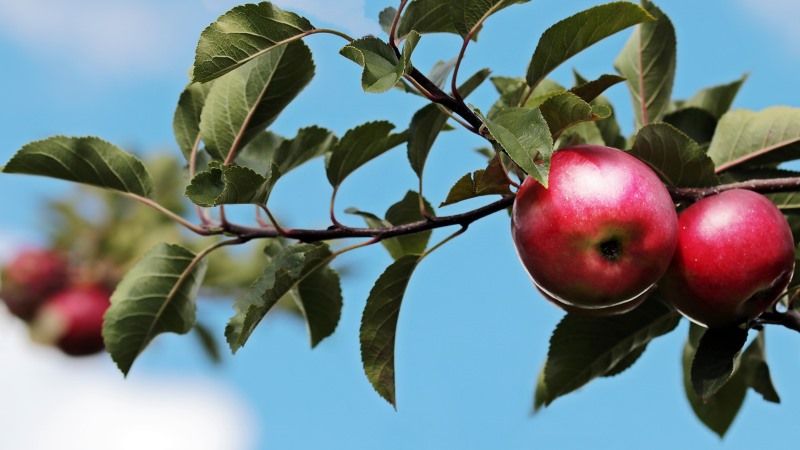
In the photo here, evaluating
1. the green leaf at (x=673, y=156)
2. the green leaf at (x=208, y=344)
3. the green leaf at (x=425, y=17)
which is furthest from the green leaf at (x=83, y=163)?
the green leaf at (x=208, y=344)

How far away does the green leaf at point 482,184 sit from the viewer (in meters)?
1.23

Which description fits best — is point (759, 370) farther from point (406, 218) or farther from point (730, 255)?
point (406, 218)

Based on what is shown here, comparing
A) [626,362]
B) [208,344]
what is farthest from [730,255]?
[208,344]

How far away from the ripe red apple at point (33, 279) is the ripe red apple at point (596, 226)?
332cm

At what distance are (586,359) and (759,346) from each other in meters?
0.43

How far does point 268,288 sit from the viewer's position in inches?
53.2

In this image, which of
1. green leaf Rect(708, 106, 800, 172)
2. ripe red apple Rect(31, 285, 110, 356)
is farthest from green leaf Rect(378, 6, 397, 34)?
ripe red apple Rect(31, 285, 110, 356)

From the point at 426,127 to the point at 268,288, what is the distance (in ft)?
1.04

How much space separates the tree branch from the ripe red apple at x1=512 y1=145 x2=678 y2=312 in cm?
12

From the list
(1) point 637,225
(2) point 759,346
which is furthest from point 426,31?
(2) point 759,346

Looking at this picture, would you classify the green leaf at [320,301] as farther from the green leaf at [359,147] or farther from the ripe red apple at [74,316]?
the ripe red apple at [74,316]

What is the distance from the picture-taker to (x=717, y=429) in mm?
1779

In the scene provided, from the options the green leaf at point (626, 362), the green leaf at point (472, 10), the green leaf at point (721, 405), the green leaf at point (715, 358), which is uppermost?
the green leaf at point (472, 10)

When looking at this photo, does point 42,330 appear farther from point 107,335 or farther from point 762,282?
point 762,282
